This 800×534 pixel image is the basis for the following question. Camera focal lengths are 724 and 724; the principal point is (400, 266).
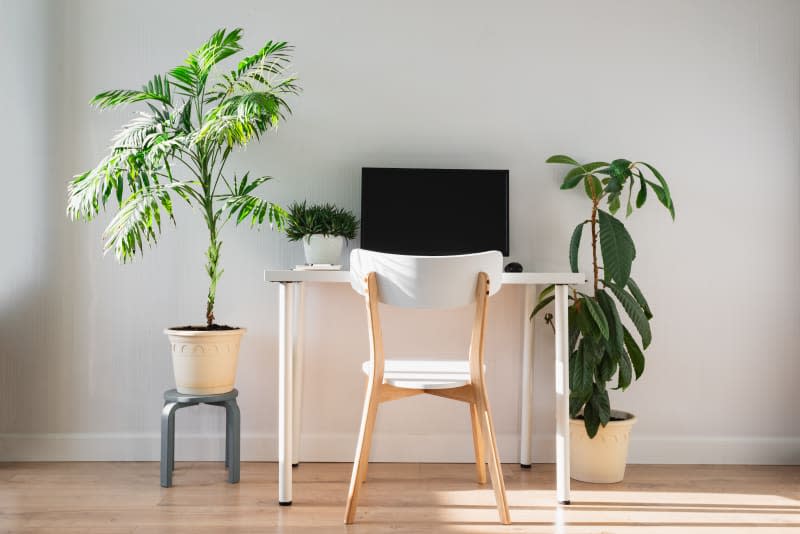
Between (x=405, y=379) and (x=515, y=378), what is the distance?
951mm

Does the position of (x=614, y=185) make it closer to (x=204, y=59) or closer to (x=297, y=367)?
(x=297, y=367)

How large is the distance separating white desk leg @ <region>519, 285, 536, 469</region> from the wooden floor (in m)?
0.08

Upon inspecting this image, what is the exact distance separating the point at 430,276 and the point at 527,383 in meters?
1.00

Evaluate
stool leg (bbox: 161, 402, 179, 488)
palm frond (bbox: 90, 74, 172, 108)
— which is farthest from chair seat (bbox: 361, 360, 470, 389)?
palm frond (bbox: 90, 74, 172, 108)

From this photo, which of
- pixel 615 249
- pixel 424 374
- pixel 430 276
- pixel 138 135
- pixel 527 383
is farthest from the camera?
pixel 527 383

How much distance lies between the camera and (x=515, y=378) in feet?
9.91

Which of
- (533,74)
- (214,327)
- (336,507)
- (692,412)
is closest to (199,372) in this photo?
(214,327)

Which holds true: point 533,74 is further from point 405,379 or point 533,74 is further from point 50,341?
point 50,341

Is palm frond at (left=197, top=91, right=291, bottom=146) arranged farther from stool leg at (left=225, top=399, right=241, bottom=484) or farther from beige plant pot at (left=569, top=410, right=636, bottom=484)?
beige plant pot at (left=569, top=410, right=636, bottom=484)

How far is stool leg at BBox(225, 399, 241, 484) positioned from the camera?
2.62m

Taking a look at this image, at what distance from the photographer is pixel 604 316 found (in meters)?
2.64

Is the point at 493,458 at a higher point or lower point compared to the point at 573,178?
lower

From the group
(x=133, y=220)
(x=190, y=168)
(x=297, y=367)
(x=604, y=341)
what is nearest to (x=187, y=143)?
(x=190, y=168)

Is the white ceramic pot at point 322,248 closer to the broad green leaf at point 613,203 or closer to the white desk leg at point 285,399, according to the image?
the white desk leg at point 285,399
